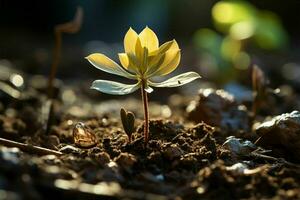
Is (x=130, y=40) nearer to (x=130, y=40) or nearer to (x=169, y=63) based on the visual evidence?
(x=130, y=40)

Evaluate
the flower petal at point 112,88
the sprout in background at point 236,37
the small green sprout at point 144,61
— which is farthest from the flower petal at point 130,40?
the sprout in background at point 236,37

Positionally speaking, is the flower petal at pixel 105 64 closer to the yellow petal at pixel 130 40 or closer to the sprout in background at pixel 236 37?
the yellow petal at pixel 130 40

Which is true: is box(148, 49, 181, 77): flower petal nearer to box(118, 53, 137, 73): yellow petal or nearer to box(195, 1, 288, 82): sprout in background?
box(118, 53, 137, 73): yellow petal

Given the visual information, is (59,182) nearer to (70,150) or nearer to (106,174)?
(106,174)

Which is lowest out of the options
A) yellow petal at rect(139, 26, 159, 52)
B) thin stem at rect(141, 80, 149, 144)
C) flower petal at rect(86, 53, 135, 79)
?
thin stem at rect(141, 80, 149, 144)

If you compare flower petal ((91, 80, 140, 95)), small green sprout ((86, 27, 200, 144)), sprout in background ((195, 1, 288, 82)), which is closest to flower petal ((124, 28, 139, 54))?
small green sprout ((86, 27, 200, 144))

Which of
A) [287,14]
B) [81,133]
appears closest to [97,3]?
[287,14]

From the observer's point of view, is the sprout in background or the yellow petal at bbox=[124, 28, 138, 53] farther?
the sprout in background

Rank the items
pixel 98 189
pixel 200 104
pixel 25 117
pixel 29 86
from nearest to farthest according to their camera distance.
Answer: pixel 98 189 → pixel 200 104 → pixel 25 117 → pixel 29 86
